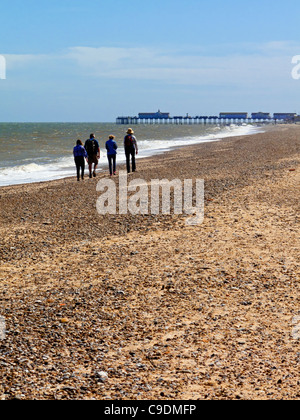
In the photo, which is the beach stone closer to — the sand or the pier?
the sand

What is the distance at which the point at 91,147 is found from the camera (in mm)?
16031

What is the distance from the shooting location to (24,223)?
9312mm

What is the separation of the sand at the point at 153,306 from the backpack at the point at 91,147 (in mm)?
6871

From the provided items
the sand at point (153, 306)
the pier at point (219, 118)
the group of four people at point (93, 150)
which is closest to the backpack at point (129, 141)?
the group of four people at point (93, 150)

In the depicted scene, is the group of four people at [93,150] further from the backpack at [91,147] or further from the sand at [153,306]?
the sand at [153,306]

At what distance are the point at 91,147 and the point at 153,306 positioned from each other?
37.6ft

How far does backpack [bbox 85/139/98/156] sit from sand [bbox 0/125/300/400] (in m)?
6.87

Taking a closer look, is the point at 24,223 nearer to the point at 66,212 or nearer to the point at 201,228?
the point at 66,212

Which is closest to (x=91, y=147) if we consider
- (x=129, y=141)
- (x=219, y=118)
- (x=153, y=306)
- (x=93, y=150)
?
(x=93, y=150)

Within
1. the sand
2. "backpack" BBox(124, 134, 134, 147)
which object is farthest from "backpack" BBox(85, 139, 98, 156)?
the sand

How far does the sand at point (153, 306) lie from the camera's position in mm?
3701

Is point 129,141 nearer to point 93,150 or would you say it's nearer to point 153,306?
point 93,150

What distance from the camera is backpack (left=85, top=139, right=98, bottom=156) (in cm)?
1598
